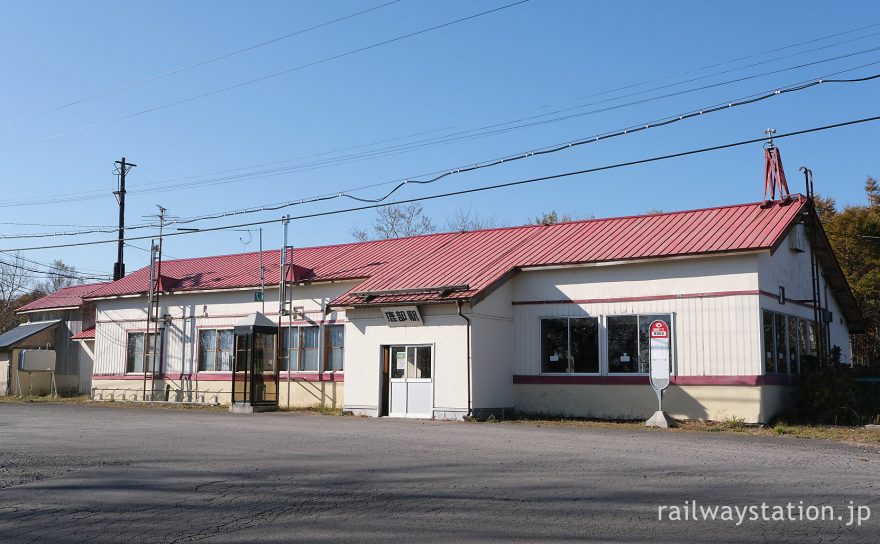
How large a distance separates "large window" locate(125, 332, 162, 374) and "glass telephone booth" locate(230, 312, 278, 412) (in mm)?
6942

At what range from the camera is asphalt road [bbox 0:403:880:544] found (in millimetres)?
7719

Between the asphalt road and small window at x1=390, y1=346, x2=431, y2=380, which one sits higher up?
small window at x1=390, y1=346, x2=431, y2=380

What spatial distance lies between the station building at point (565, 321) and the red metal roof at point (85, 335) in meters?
12.8

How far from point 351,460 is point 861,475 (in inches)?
296

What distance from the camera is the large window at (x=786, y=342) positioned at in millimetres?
21250

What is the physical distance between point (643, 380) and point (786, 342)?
4.27 meters

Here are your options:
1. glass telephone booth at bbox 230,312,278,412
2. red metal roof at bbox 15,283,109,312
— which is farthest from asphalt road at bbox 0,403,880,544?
red metal roof at bbox 15,283,109,312

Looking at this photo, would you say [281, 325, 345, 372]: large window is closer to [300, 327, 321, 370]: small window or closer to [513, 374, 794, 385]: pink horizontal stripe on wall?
[300, 327, 321, 370]: small window

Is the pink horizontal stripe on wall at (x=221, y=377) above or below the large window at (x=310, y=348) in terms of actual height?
below

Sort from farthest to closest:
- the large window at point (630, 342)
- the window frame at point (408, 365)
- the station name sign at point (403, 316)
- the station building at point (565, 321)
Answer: the station name sign at point (403, 316) → the window frame at point (408, 365) → the large window at point (630, 342) → the station building at point (565, 321)

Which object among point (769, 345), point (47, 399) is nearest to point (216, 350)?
point (47, 399)

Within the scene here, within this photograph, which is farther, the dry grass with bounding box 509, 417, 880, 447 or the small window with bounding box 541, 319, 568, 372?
the small window with bounding box 541, 319, 568, 372

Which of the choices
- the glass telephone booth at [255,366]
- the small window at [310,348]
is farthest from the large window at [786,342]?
the glass telephone booth at [255,366]

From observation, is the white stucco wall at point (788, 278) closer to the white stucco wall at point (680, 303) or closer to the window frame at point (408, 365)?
the white stucco wall at point (680, 303)
